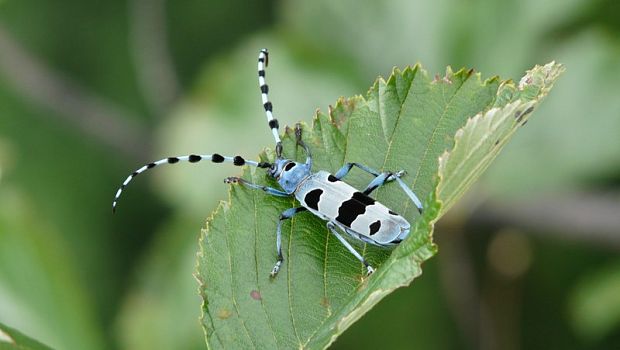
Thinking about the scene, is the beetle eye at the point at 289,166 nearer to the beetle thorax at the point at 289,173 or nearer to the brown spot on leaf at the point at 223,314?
the beetle thorax at the point at 289,173

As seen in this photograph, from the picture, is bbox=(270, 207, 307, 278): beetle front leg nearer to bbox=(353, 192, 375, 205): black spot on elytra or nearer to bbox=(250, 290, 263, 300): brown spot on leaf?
bbox=(250, 290, 263, 300): brown spot on leaf

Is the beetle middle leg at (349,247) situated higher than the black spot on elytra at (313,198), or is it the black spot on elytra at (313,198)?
the black spot on elytra at (313,198)

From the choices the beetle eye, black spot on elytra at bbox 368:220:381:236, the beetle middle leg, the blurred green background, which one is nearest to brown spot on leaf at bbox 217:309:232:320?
the beetle middle leg

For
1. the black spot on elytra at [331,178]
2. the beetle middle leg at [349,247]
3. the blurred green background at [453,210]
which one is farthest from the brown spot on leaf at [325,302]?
the blurred green background at [453,210]

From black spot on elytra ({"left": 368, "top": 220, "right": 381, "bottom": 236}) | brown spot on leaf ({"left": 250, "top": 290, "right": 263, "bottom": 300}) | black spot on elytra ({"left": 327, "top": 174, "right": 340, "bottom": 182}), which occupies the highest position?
black spot on elytra ({"left": 327, "top": 174, "right": 340, "bottom": 182})

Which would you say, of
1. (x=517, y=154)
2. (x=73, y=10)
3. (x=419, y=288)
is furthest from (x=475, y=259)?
(x=73, y=10)

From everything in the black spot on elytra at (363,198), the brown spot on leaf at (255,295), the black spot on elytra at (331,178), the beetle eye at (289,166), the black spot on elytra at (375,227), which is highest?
the beetle eye at (289,166)

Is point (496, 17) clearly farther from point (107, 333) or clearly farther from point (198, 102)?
point (107, 333)
